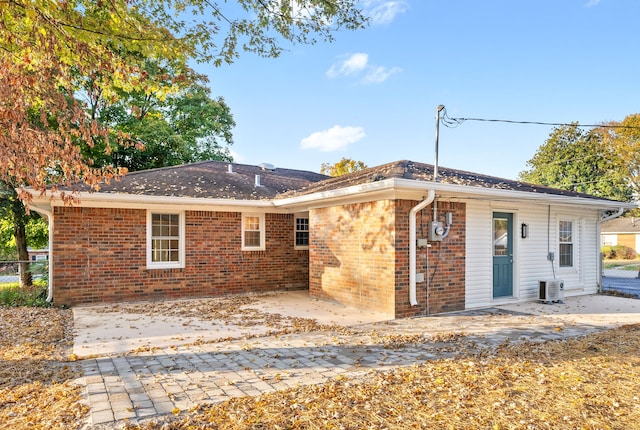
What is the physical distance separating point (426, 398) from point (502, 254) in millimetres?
6749

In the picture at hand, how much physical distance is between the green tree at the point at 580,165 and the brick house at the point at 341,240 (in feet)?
105

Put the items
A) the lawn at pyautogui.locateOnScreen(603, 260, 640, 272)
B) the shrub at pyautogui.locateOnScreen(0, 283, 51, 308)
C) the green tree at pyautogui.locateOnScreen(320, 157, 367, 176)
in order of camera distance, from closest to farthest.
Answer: the shrub at pyautogui.locateOnScreen(0, 283, 51, 308)
the lawn at pyautogui.locateOnScreen(603, 260, 640, 272)
the green tree at pyautogui.locateOnScreen(320, 157, 367, 176)

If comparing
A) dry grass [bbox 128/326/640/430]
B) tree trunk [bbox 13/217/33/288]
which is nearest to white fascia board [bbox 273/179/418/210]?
dry grass [bbox 128/326/640/430]

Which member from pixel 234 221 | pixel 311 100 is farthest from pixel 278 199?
pixel 311 100

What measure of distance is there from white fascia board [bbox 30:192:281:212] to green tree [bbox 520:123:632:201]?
123 feet

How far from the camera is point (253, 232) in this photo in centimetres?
1163

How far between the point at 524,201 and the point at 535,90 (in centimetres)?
618

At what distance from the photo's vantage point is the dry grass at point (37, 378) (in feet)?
11.3

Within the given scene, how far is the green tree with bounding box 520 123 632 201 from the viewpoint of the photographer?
37312 mm

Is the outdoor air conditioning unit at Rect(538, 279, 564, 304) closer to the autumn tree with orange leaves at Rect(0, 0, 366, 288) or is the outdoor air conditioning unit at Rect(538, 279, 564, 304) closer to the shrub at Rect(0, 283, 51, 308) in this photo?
the autumn tree with orange leaves at Rect(0, 0, 366, 288)

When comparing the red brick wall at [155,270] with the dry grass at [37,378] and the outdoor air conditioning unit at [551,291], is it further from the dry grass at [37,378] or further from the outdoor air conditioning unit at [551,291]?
the outdoor air conditioning unit at [551,291]

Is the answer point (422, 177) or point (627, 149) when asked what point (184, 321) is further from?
point (627, 149)

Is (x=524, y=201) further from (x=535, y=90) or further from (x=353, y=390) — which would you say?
(x=353, y=390)

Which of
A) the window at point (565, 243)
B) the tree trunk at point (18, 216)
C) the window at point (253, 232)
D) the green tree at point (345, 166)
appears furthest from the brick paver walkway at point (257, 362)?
the green tree at point (345, 166)
